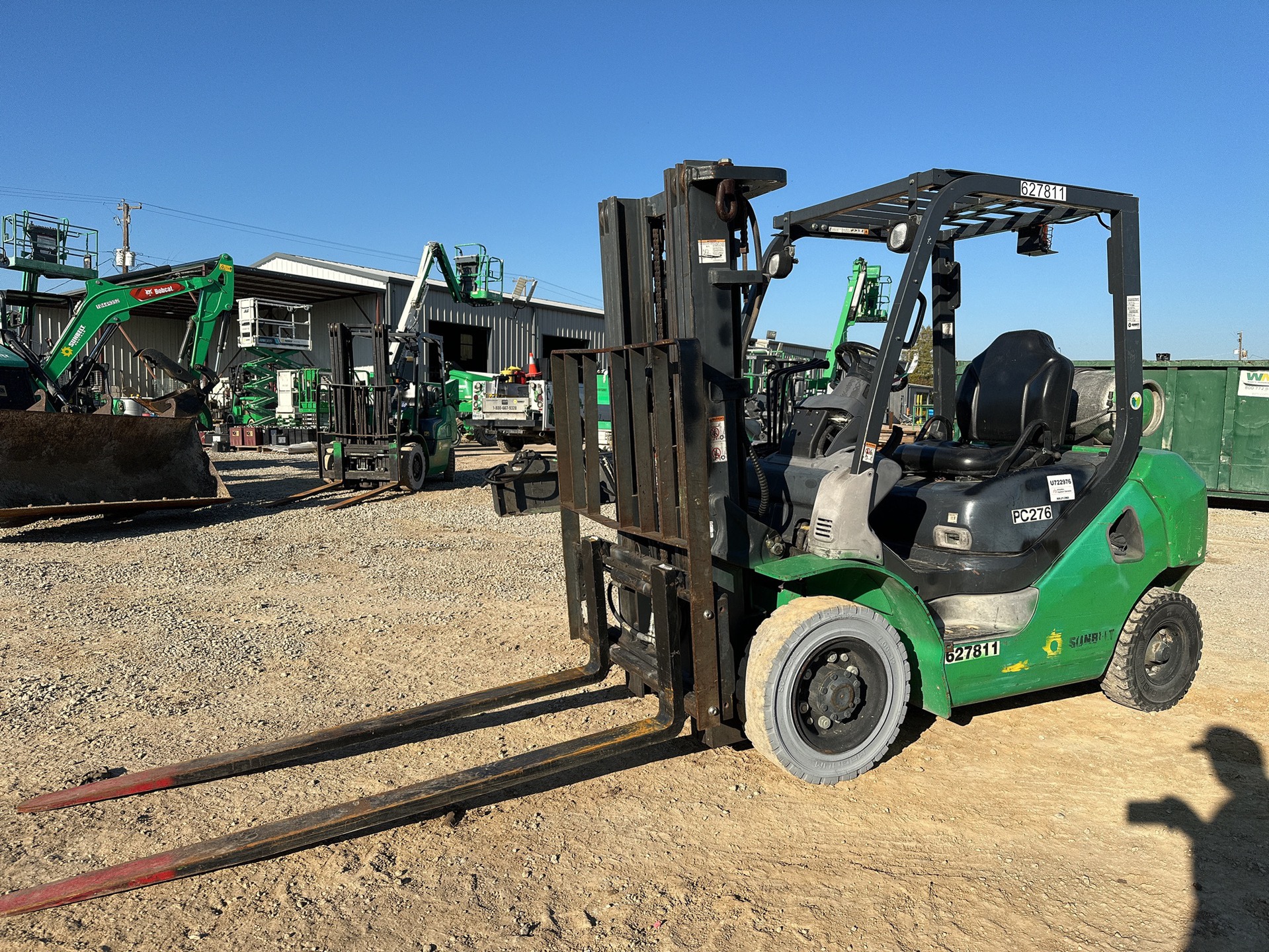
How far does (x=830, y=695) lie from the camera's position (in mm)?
4012

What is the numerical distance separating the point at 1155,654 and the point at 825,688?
2414 millimetres

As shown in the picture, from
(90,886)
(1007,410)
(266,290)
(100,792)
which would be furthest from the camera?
(266,290)

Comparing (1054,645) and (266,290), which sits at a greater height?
(266,290)

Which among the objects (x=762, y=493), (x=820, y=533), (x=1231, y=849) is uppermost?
(x=762, y=493)

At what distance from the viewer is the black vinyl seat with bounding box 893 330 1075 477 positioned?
4.82 m

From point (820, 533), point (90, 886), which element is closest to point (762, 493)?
point (820, 533)

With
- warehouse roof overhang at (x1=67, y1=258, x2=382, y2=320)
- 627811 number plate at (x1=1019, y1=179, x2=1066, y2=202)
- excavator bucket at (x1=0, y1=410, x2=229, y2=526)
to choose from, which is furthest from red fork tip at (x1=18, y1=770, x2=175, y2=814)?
warehouse roof overhang at (x1=67, y1=258, x2=382, y2=320)

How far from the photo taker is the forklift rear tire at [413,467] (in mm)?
15430

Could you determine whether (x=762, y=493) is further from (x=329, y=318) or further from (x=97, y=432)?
(x=329, y=318)

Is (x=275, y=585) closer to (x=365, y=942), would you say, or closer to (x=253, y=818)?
(x=253, y=818)

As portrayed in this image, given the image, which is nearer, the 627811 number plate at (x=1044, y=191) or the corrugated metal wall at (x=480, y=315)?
the 627811 number plate at (x=1044, y=191)

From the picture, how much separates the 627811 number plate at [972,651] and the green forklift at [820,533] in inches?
0.4

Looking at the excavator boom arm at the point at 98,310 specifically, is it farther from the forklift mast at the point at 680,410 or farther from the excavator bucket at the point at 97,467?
the forklift mast at the point at 680,410

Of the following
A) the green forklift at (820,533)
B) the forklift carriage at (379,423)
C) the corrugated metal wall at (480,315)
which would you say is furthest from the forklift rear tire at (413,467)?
the corrugated metal wall at (480,315)
